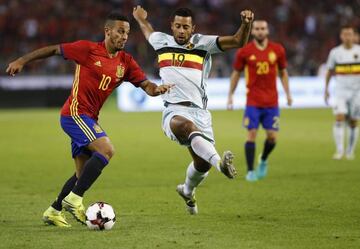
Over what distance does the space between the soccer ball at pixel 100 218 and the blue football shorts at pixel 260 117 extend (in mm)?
5191

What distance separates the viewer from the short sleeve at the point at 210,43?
28.6 feet

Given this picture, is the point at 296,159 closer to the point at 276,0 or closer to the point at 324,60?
the point at 324,60

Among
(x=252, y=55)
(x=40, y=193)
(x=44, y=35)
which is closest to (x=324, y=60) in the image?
(x=44, y=35)

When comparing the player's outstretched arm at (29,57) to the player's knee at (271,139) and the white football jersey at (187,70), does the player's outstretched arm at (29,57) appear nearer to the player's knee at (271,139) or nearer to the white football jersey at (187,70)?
the white football jersey at (187,70)

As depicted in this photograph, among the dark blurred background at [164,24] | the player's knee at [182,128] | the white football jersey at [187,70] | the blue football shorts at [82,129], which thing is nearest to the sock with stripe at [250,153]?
the white football jersey at [187,70]

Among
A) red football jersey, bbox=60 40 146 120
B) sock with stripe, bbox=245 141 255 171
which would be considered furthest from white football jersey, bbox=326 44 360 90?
red football jersey, bbox=60 40 146 120

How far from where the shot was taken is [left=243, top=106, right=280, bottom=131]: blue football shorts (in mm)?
12728

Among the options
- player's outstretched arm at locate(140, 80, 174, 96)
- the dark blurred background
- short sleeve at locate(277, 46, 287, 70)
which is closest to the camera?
player's outstretched arm at locate(140, 80, 174, 96)

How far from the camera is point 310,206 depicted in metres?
9.65

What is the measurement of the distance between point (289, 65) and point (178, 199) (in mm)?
21927

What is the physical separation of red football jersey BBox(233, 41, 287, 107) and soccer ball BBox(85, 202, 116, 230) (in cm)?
535

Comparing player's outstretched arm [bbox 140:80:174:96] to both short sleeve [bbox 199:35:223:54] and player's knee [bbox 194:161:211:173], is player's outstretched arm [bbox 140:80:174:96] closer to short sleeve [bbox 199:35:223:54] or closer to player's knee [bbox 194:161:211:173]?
short sleeve [bbox 199:35:223:54]

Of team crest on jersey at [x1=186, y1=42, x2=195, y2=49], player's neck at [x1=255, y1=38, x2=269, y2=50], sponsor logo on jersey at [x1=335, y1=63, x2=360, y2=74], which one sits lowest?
sponsor logo on jersey at [x1=335, y1=63, x2=360, y2=74]

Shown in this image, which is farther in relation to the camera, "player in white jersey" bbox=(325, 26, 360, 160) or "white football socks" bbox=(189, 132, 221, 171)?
"player in white jersey" bbox=(325, 26, 360, 160)
